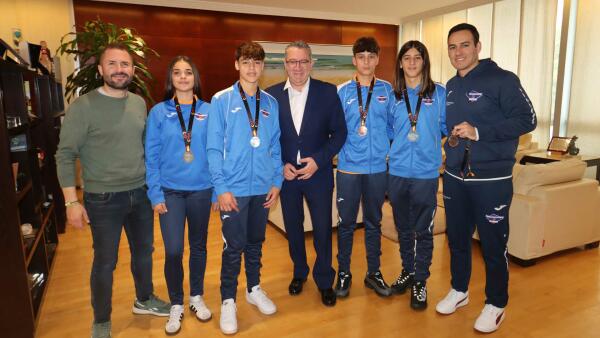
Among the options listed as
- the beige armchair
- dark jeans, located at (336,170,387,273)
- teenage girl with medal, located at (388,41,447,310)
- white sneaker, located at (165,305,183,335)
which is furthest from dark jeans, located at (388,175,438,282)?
white sneaker, located at (165,305,183,335)

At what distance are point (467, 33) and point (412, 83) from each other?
429mm

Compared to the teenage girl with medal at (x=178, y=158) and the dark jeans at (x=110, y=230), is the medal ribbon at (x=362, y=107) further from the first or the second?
the dark jeans at (x=110, y=230)

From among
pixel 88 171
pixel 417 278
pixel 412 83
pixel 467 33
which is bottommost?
pixel 417 278

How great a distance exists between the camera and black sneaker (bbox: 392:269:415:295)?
2.92 metres

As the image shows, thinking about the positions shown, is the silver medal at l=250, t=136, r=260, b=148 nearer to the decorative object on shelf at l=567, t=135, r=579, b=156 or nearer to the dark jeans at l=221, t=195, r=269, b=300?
the dark jeans at l=221, t=195, r=269, b=300

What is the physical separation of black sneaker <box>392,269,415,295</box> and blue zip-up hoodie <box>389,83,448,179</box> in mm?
799

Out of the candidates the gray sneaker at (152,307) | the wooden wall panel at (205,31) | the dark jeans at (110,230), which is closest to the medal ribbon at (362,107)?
the dark jeans at (110,230)

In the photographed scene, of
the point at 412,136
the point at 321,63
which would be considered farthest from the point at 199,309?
the point at 321,63

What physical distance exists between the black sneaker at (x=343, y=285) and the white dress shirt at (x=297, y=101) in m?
0.93

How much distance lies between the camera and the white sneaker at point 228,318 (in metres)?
2.47

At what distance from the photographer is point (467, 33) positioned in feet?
7.67

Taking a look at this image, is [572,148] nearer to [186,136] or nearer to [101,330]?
[186,136]

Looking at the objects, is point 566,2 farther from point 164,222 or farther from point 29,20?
point 29,20

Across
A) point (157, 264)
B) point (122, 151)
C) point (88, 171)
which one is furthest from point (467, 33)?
point (157, 264)
